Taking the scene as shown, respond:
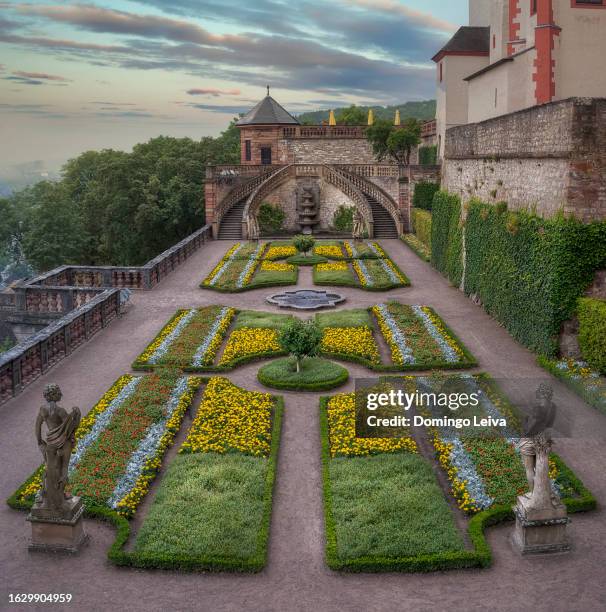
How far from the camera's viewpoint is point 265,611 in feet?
30.8

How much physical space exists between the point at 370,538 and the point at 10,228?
2360 inches

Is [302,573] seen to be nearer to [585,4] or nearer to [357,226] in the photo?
[585,4]

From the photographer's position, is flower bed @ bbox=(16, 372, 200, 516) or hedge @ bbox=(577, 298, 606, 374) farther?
hedge @ bbox=(577, 298, 606, 374)

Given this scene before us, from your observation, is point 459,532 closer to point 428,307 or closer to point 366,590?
point 366,590

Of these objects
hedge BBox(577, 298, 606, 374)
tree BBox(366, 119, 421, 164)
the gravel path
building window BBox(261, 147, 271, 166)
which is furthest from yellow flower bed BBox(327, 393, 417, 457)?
building window BBox(261, 147, 271, 166)

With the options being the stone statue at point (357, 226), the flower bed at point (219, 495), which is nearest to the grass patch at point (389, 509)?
the flower bed at point (219, 495)

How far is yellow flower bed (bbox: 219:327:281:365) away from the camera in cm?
2047

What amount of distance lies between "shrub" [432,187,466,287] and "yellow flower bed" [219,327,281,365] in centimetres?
1066

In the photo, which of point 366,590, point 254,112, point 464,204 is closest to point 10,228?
point 254,112

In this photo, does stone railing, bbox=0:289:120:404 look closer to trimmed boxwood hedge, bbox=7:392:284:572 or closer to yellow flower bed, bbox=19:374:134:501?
yellow flower bed, bbox=19:374:134:501

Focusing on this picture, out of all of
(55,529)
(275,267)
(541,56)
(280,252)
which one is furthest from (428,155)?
(55,529)

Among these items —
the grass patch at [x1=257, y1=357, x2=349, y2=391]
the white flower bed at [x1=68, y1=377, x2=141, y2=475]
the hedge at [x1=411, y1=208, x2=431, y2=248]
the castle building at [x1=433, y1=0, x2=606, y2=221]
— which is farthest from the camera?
the hedge at [x1=411, y1=208, x2=431, y2=248]

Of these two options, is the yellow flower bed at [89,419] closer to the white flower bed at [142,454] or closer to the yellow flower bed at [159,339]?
the white flower bed at [142,454]

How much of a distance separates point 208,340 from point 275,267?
13.1 metres
